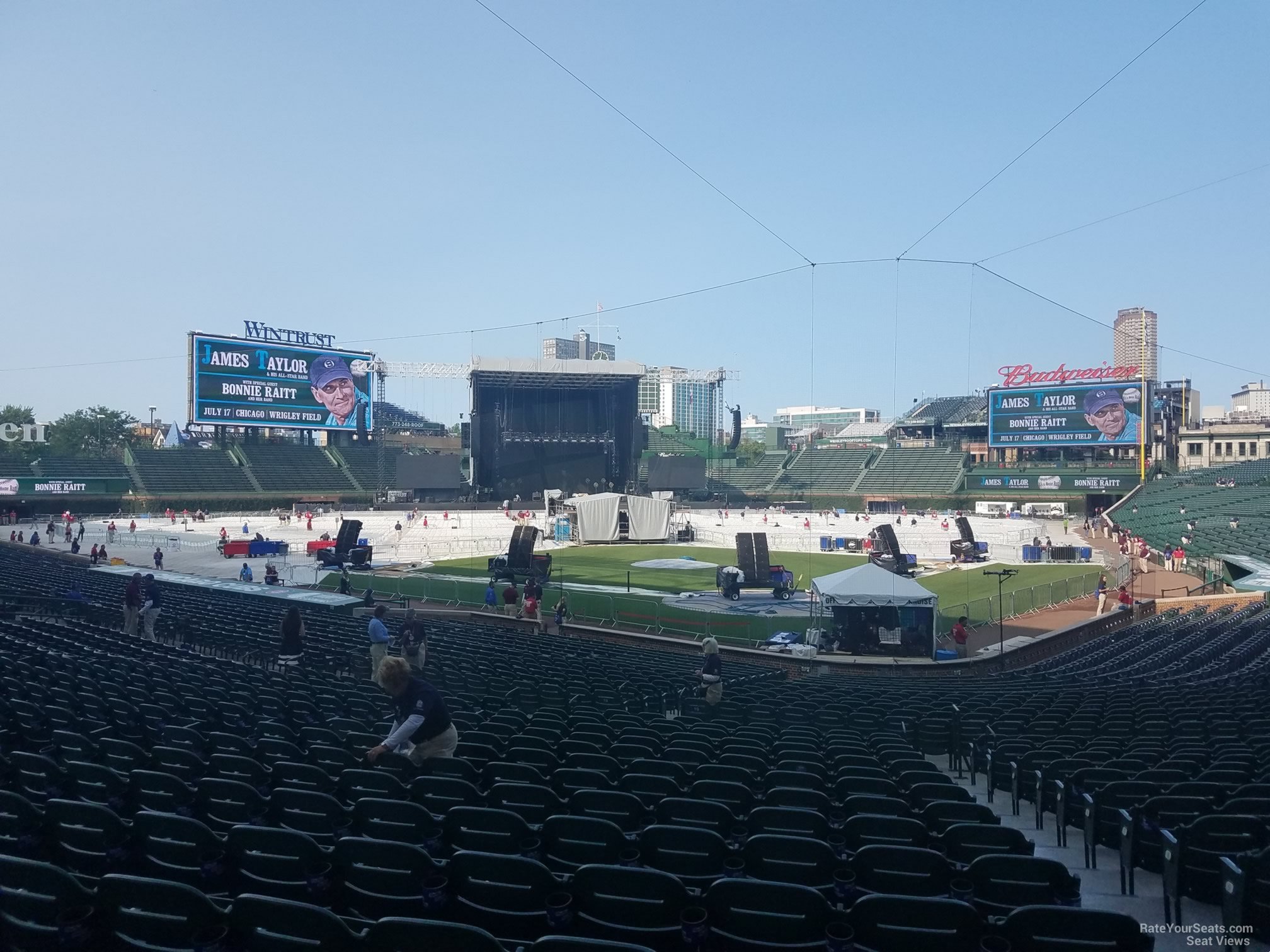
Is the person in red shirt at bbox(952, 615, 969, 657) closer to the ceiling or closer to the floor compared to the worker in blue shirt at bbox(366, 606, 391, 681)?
closer to the floor

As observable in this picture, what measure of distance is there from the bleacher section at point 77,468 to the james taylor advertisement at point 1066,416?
78.1 metres

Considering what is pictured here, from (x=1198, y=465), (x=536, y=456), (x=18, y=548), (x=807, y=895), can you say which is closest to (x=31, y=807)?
(x=807, y=895)

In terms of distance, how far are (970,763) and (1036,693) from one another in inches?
199

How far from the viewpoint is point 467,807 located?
4855 mm

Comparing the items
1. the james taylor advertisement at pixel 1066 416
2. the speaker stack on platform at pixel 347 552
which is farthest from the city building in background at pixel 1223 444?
the speaker stack on platform at pixel 347 552

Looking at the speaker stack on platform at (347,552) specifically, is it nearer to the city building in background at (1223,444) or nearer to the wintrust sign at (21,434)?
the wintrust sign at (21,434)

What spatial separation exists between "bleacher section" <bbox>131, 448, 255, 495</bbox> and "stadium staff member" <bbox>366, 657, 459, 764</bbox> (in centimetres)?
7674

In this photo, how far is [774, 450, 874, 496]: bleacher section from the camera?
91.4 metres

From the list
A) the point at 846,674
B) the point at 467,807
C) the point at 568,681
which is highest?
the point at 467,807

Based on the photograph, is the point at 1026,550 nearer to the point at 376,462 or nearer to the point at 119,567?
the point at 119,567

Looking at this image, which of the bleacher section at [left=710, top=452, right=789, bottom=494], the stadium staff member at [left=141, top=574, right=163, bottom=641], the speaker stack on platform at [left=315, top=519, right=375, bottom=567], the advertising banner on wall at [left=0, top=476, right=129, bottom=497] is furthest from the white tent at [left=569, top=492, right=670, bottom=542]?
the advertising banner on wall at [left=0, top=476, right=129, bottom=497]

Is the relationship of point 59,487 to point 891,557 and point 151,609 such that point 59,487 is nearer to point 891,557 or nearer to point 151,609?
point 151,609

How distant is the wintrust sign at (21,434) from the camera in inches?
3334

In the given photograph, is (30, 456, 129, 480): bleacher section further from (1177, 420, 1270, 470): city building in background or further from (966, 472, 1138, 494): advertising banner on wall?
(1177, 420, 1270, 470): city building in background
